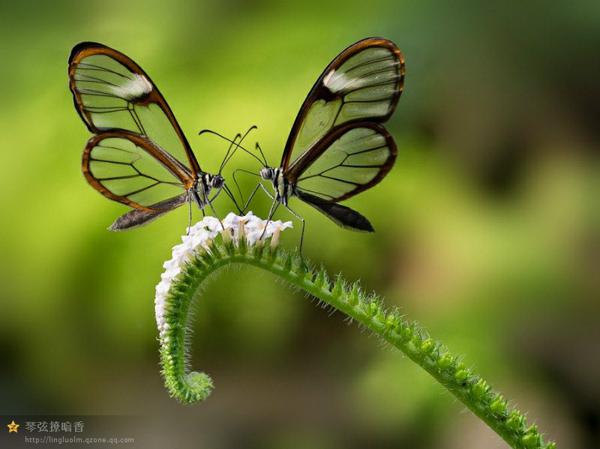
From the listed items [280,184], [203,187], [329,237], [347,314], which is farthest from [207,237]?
[329,237]

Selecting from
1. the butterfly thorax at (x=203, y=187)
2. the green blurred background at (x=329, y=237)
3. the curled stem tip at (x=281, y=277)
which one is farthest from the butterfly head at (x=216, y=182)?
the green blurred background at (x=329, y=237)

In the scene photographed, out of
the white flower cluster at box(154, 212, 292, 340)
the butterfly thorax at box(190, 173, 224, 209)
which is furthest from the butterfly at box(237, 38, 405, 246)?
the white flower cluster at box(154, 212, 292, 340)

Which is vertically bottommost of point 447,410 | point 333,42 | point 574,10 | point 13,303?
point 13,303

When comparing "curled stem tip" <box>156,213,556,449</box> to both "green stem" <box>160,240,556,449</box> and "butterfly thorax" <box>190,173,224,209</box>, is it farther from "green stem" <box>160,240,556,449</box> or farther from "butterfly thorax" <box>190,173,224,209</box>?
"butterfly thorax" <box>190,173,224,209</box>

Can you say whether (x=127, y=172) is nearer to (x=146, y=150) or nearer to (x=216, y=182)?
(x=146, y=150)

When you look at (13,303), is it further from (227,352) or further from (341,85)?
(341,85)

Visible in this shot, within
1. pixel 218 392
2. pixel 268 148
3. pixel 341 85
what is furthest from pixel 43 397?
pixel 341 85
